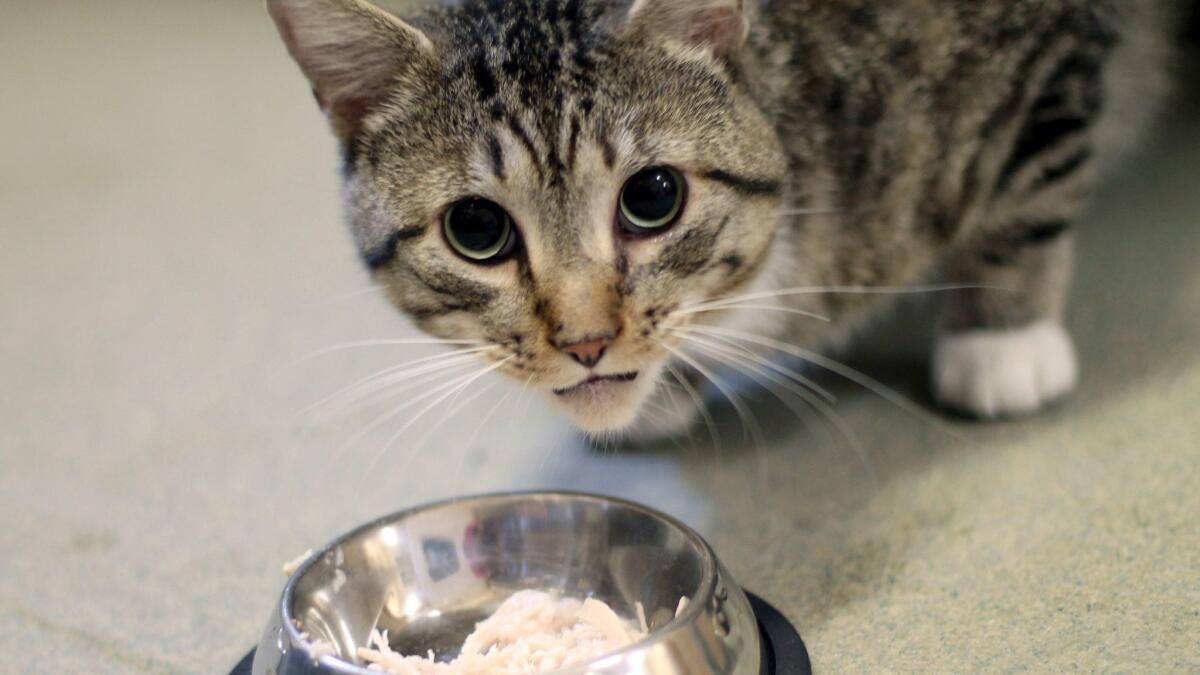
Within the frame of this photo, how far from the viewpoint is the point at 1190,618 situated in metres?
1.11

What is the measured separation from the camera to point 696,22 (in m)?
1.28

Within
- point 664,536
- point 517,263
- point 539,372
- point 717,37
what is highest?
point 717,37

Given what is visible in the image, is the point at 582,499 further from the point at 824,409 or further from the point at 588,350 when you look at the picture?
the point at 824,409

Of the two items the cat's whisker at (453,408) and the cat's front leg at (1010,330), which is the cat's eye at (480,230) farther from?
the cat's front leg at (1010,330)

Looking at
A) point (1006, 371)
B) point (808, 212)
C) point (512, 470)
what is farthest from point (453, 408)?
point (1006, 371)

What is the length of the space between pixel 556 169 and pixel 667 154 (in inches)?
5.2

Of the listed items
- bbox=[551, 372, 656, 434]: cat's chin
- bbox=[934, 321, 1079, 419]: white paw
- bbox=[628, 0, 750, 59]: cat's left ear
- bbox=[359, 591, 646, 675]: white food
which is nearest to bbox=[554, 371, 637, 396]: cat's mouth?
bbox=[551, 372, 656, 434]: cat's chin

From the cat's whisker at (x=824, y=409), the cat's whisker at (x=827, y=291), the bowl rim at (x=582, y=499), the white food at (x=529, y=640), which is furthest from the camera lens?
the cat's whisker at (x=824, y=409)

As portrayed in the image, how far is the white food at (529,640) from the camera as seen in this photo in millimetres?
1043

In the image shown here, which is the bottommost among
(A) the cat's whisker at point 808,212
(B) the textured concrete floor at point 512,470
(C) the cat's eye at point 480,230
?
(B) the textured concrete floor at point 512,470

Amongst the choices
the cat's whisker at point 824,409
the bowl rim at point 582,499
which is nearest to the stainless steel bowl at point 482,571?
the bowl rim at point 582,499

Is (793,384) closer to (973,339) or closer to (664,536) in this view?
(973,339)

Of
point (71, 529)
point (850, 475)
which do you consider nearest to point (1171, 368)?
point (850, 475)

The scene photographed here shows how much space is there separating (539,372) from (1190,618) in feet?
2.42
